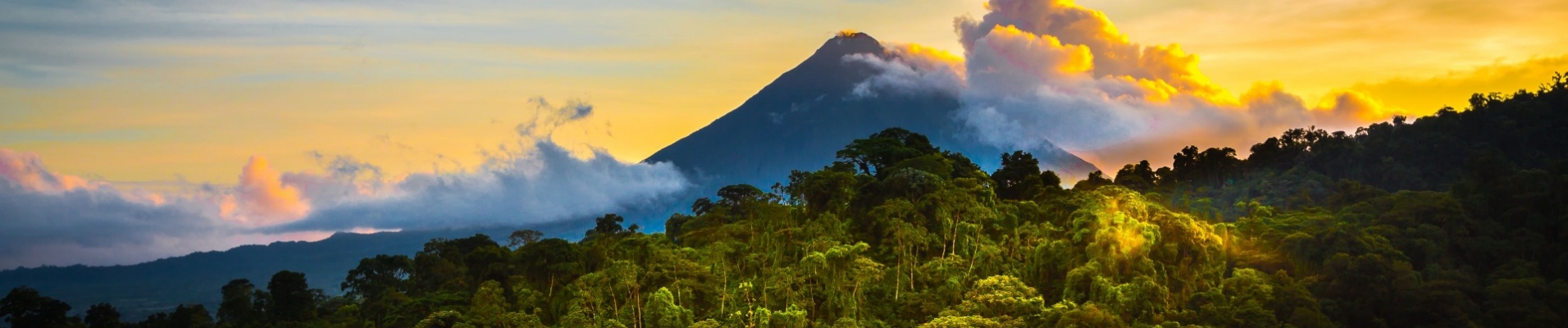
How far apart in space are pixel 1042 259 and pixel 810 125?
122732mm

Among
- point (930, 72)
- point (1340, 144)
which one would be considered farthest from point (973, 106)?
point (1340, 144)

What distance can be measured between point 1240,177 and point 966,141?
92410 millimetres

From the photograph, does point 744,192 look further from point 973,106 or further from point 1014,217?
point 973,106

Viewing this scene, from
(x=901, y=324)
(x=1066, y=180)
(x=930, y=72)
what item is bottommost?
(x=901, y=324)

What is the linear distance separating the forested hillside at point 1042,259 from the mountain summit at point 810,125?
96330mm

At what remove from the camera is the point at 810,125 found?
158m

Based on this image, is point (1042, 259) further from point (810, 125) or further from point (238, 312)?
point (810, 125)

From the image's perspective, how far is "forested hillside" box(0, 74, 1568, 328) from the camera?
105 feet

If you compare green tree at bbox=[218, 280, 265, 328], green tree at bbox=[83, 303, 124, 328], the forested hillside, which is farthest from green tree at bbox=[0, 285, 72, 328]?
the forested hillside

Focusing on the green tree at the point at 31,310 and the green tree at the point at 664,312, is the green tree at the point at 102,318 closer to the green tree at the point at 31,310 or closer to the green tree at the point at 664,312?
the green tree at the point at 31,310

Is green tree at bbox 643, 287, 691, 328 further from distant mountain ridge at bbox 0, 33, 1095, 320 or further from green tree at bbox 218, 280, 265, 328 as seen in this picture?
distant mountain ridge at bbox 0, 33, 1095, 320

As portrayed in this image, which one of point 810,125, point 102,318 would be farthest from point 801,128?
point 102,318

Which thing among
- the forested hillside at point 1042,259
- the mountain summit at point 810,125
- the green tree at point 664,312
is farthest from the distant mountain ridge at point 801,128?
the green tree at point 664,312

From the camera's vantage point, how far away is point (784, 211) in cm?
3966
